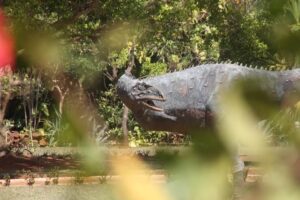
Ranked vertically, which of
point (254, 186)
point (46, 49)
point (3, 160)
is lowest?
point (3, 160)

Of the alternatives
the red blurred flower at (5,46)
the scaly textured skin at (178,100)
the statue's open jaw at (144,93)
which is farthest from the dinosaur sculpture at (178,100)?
the red blurred flower at (5,46)

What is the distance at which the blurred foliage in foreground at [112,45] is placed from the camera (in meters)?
0.67

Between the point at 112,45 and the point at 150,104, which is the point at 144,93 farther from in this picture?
→ the point at 112,45

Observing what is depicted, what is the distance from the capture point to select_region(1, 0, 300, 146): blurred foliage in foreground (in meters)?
0.67

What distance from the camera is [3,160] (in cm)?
934

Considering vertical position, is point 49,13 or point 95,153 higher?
point 49,13

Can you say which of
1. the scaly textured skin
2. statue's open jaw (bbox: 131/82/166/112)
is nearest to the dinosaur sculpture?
the scaly textured skin

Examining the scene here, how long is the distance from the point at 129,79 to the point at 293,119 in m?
3.48

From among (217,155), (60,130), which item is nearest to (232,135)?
(217,155)

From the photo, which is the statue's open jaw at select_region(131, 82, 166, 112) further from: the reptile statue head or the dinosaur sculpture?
the dinosaur sculpture

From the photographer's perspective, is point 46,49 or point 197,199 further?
point 46,49

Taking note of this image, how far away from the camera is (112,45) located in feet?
2.89

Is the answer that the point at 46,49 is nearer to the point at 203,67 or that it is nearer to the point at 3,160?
the point at 203,67

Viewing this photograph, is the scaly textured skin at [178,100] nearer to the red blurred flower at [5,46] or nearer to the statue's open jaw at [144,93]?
the statue's open jaw at [144,93]
